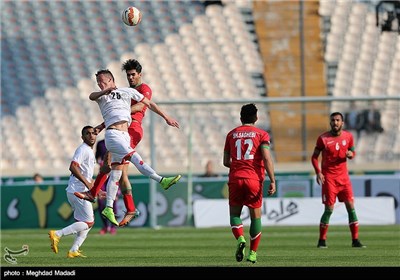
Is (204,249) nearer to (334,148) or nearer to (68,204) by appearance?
(334,148)

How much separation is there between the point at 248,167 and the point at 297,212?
405 inches

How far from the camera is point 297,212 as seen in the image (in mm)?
22094

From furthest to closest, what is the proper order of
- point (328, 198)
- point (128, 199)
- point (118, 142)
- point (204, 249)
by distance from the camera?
point (328, 198) < point (204, 249) < point (128, 199) < point (118, 142)

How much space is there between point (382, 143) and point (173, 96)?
809cm

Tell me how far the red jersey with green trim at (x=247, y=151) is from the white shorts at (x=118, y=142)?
4.45ft

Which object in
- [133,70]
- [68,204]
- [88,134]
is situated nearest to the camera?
[133,70]

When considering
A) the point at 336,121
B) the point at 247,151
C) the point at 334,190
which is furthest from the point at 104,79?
the point at 334,190

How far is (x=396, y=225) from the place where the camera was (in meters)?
21.7

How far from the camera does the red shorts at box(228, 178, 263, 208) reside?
11.9 m

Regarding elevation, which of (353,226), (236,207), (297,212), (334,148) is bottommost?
(297,212)

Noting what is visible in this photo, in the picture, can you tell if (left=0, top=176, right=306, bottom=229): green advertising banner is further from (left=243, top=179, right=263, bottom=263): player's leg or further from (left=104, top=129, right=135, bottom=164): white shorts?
(left=243, top=179, right=263, bottom=263): player's leg

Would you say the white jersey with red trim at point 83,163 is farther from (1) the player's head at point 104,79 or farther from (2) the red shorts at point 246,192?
(2) the red shorts at point 246,192

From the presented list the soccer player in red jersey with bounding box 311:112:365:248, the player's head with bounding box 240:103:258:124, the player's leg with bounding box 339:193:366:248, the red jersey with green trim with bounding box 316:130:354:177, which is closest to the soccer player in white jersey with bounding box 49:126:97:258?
the player's head with bounding box 240:103:258:124
